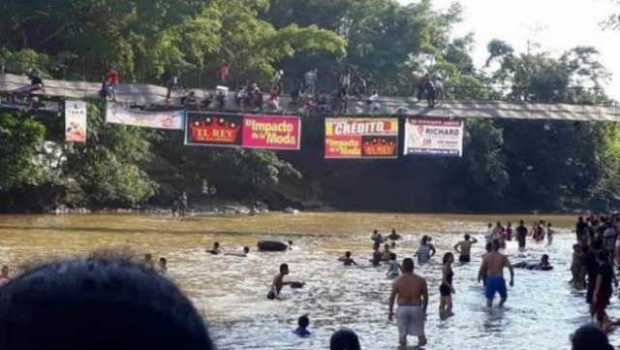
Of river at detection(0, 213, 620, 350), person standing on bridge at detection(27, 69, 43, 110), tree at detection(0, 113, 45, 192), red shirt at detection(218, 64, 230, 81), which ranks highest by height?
red shirt at detection(218, 64, 230, 81)

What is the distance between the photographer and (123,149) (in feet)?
167

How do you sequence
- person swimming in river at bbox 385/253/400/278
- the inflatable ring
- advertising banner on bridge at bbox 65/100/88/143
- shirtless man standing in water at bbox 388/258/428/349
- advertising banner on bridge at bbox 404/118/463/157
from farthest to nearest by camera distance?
advertising banner on bridge at bbox 404/118/463/157, advertising banner on bridge at bbox 65/100/88/143, the inflatable ring, person swimming in river at bbox 385/253/400/278, shirtless man standing in water at bbox 388/258/428/349

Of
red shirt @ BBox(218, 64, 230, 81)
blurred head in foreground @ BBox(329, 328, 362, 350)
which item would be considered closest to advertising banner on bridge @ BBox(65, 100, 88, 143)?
red shirt @ BBox(218, 64, 230, 81)

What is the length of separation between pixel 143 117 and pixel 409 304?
72.4 feet

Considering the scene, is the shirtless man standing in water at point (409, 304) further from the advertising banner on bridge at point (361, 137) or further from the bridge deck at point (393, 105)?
the bridge deck at point (393, 105)

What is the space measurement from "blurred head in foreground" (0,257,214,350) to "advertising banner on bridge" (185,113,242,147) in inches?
1349

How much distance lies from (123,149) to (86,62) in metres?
4.30

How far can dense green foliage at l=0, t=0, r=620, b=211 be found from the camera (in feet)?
159

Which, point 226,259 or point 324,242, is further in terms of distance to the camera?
point 324,242

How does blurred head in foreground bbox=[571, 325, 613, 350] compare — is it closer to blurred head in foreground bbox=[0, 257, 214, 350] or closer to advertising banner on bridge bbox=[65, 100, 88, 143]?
blurred head in foreground bbox=[0, 257, 214, 350]

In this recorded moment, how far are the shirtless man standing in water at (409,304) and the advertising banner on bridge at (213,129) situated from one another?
71.1 feet

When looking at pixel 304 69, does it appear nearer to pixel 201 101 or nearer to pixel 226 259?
pixel 201 101

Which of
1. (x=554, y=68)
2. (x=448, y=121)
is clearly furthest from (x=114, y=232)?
(x=554, y=68)

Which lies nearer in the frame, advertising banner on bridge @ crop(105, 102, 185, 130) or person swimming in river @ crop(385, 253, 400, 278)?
person swimming in river @ crop(385, 253, 400, 278)
